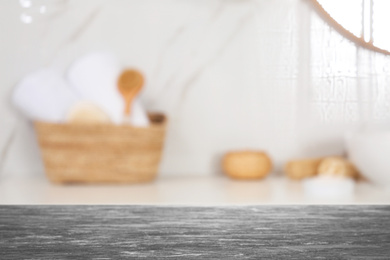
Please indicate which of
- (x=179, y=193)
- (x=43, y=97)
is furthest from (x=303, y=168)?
(x=43, y=97)

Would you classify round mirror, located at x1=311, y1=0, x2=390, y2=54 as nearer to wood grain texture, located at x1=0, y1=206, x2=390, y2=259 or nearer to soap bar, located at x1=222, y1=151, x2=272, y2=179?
soap bar, located at x1=222, y1=151, x2=272, y2=179

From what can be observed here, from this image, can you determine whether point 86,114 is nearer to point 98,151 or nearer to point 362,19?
point 98,151

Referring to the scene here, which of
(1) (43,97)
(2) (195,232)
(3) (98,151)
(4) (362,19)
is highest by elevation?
(4) (362,19)

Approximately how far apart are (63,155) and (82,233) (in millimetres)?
241

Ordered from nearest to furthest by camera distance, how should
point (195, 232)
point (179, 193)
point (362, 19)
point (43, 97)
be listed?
point (195, 232), point (179, 193), point (43, 97), point (362, 19)

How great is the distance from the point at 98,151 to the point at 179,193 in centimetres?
19

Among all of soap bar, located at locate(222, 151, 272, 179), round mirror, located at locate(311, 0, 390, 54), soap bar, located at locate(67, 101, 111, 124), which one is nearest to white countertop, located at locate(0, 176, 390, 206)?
soap bar, located at locate(222, 151, 272, 179)

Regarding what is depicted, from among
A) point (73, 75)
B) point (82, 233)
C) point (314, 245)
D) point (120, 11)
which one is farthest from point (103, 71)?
point (314, 245)

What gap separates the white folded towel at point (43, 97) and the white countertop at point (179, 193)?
0.15m

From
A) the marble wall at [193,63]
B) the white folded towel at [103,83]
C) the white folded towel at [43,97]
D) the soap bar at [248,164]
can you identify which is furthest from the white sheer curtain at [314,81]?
the white folded towel at [43,97]

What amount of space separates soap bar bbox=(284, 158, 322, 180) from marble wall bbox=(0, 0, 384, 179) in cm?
7

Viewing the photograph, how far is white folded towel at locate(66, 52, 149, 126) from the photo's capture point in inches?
45.6

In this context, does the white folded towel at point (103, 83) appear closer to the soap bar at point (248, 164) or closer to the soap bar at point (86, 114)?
the soap bar at point (86, 114)

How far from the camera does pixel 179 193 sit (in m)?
1.02
